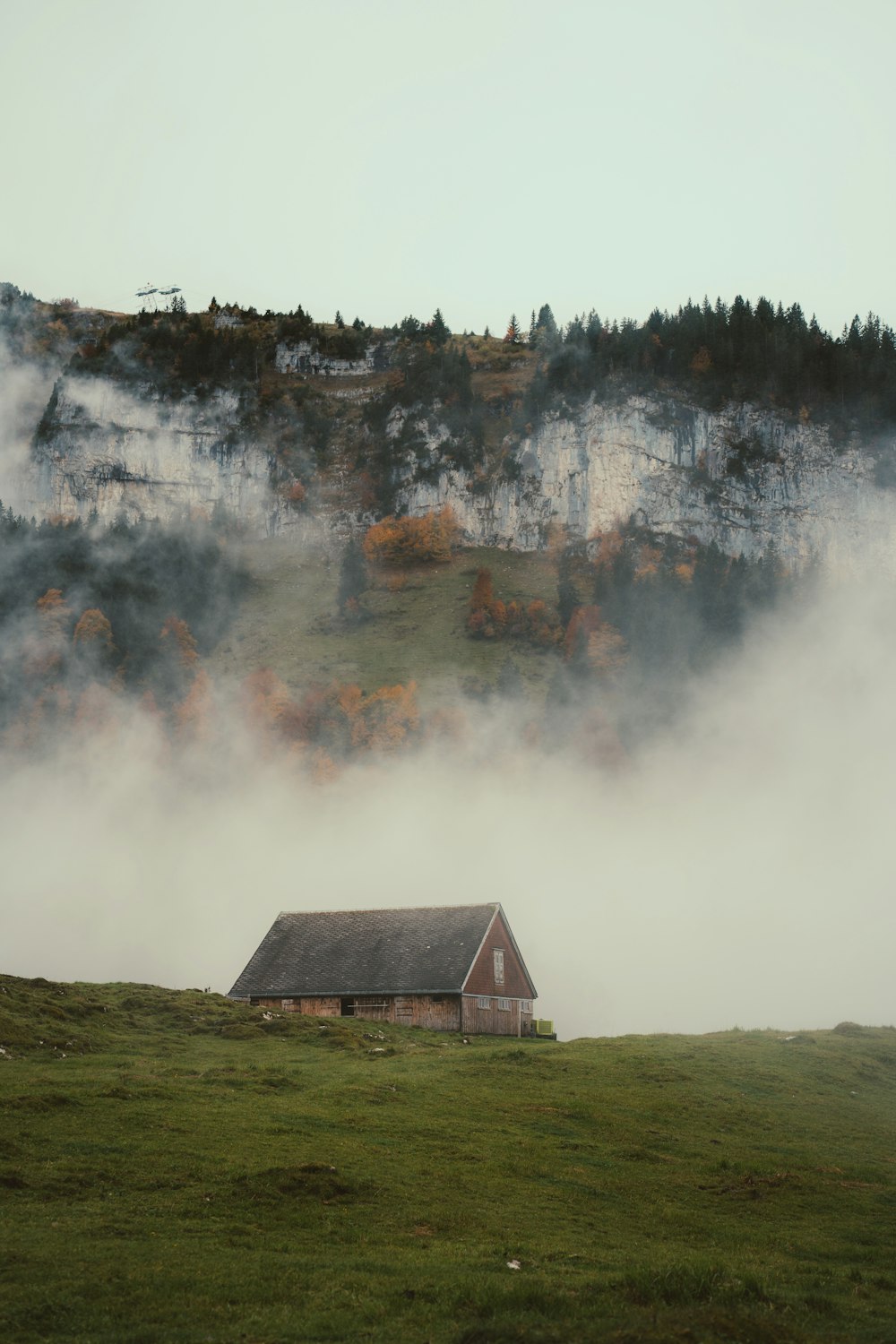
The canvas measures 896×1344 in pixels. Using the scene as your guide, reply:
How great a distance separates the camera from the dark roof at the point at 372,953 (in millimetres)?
64875

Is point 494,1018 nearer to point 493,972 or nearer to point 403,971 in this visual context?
point 493,972

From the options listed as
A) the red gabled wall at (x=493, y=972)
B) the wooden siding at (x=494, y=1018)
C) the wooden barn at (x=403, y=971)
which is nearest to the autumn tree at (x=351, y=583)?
the wooden barn at (x=403, y=971)

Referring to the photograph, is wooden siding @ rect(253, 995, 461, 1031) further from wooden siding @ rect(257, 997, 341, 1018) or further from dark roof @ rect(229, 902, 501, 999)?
dark roof @ rect(229, 902, 501, 999)

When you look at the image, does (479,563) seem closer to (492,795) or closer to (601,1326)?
(492,795)

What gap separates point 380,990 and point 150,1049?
21324 millimetres

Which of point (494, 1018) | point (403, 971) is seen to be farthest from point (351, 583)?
point (403, 971)

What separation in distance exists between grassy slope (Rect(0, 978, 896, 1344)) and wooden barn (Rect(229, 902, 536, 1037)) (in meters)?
11.0

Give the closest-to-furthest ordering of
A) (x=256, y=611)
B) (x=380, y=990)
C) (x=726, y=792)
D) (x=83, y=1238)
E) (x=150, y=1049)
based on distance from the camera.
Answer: (x=83, y=1238)
(x=150, y=1049)
(x=380, y=990)
(x=726, y=792)
(x=256, y=611)

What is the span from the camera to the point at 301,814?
147000mm

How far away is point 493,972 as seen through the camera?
67.2 metres

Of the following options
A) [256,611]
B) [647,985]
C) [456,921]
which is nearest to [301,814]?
[256,611]

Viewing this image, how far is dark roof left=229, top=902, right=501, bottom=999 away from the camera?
64875 millimetres

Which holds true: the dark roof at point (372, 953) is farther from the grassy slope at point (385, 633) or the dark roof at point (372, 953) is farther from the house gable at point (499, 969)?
the grassy slope at point (385, 633)

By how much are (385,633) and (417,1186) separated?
147741mm
